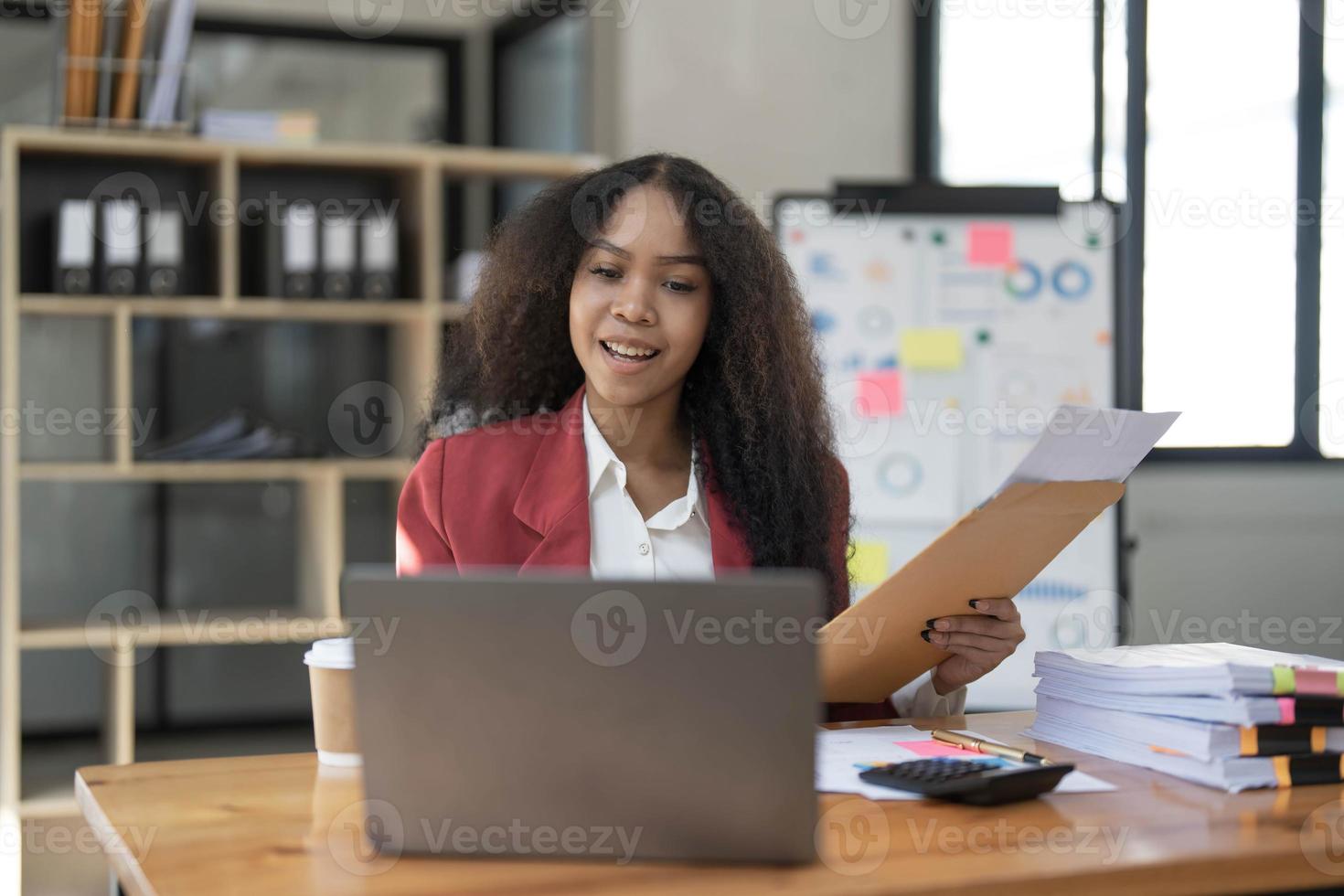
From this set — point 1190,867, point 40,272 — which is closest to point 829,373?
point 40,272

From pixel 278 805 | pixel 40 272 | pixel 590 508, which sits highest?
pixel 40 272

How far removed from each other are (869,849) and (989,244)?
2590mm

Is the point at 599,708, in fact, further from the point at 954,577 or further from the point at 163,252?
the point at 163,252

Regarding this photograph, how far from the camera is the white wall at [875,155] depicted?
12.6 feet

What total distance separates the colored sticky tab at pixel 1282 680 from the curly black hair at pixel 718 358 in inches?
27.5

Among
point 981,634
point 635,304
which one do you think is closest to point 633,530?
point 635,304

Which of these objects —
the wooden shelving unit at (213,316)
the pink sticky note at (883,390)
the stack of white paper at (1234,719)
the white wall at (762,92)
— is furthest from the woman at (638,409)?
the white wall at (762,92)

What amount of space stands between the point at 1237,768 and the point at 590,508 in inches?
33.2

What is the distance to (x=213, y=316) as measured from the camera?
11.3 feet

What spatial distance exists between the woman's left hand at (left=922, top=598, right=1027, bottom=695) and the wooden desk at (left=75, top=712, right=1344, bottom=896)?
0.83ft

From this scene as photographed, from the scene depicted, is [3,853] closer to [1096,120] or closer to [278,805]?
[278,805]

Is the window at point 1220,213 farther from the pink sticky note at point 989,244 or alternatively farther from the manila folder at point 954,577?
the manila folder at point 954,577

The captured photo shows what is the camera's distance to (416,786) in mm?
1000

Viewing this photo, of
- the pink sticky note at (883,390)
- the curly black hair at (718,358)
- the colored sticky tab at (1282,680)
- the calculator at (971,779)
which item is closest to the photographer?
the calculator at (971,779)
